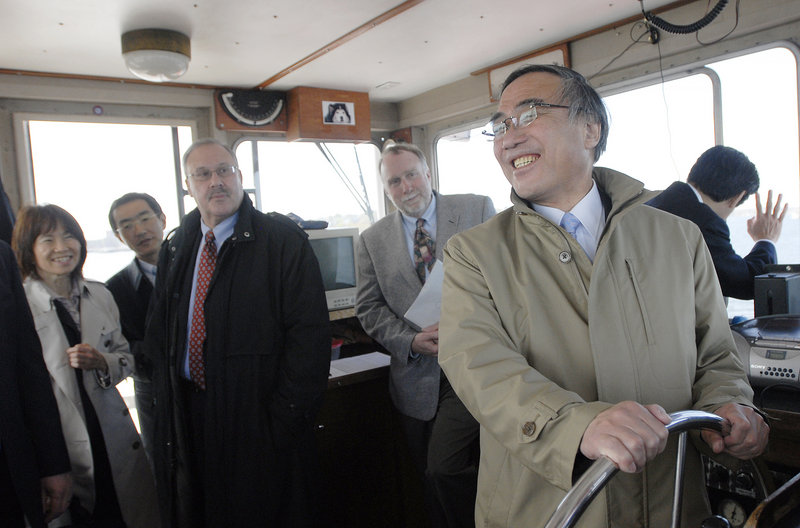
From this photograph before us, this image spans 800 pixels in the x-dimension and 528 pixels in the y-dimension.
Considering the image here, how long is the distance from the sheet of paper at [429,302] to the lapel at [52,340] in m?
1.30

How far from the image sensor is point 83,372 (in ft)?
7.23

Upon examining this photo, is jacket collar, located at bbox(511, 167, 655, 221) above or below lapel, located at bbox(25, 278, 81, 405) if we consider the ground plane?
above

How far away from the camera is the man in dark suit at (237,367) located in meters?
2.04

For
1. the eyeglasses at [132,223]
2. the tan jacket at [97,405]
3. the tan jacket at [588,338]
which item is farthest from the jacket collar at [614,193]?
the eyeglasses at [132,223]

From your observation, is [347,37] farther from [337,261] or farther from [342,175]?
[342,175]

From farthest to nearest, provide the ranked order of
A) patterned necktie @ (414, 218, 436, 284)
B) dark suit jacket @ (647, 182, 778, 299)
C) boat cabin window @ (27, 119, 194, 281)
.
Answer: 1. boat cabin window @ (27, 119, 194, 281)
2. dark suit jacket @ (647, 182, 778, 299)
3. patterned necktie @ (414, 218, 436, 284)

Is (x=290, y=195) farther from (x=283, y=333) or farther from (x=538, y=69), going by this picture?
(x=538, y=69)

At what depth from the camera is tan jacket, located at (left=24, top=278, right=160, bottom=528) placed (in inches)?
83.7

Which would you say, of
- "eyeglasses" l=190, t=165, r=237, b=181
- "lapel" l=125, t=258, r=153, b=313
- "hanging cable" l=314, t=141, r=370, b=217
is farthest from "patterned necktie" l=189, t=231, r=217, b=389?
"hanging cable" l=314, t=141, r=370, b=217

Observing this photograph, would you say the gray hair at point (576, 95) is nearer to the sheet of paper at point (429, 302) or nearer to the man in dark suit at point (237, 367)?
the sheet of paper at point (429, 302)

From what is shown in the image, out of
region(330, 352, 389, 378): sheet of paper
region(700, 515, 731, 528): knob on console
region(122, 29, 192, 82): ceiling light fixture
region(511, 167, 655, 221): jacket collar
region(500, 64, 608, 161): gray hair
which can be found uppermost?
region(122, 29, 192, 82): ceiling light fixture

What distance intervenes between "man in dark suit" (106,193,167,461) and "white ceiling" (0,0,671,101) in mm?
1166

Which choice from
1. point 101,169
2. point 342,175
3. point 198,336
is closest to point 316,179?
point 342,175

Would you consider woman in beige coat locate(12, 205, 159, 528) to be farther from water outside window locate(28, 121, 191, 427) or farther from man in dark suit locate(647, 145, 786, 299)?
water outside window locate(28, 121, 191, 427)
